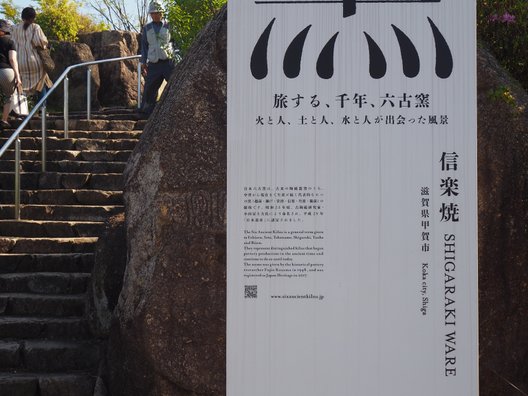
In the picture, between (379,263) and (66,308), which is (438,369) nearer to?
(379,263)

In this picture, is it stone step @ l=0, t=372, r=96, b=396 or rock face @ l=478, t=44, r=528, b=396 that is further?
stone step @ l=0, t=372, r=96, b=396

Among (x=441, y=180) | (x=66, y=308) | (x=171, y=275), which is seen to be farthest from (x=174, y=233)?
(x=66, y=308)

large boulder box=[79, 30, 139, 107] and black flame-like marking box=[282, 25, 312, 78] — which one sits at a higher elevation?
large boulder box=[79, 30, 139, 107]

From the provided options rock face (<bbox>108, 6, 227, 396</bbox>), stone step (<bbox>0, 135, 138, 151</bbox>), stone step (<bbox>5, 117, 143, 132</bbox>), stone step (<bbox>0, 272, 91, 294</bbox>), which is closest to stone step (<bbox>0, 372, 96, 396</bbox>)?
stone step (<bbox>0, 272, 91, 294</bbox>)

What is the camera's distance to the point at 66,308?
687 centimetres

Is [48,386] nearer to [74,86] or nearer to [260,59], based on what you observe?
[260,59]

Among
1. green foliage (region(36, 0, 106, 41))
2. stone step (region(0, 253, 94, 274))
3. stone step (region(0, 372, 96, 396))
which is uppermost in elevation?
green foliage (region(36, 0, 106, 41))

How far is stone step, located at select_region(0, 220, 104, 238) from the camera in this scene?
26.6ft

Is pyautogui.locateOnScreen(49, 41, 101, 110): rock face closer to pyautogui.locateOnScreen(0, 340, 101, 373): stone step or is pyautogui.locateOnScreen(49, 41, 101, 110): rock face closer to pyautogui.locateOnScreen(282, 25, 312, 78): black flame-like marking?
pyautogui.locateOnScreen(0, 340, 101, 373): stone step

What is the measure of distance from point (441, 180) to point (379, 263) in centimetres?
46

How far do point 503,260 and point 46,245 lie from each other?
4664mm

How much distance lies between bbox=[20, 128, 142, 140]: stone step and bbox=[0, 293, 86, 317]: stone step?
371 cm

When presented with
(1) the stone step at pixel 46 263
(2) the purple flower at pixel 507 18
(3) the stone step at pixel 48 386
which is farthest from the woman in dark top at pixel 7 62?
(2) the purple flower at pixel 507 18

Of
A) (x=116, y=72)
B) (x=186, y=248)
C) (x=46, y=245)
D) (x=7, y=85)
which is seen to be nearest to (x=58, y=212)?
(x=46, y=245)
